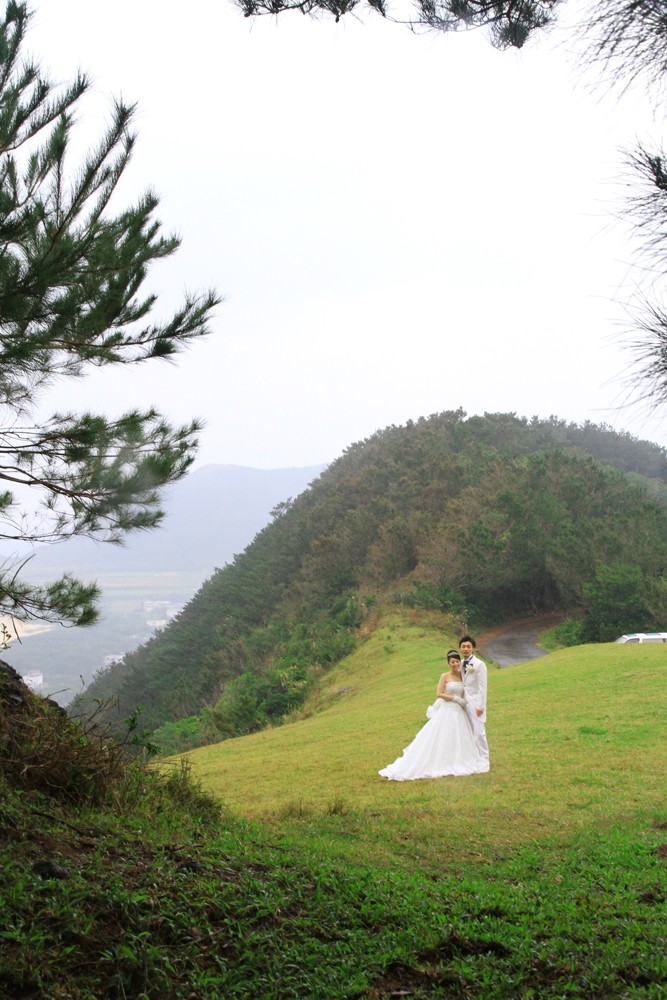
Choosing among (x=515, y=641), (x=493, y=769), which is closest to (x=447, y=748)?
(x=493, y=769)

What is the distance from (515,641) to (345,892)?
93.8 ft

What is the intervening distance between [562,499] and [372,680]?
19141 millimetres

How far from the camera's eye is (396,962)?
4.05 m

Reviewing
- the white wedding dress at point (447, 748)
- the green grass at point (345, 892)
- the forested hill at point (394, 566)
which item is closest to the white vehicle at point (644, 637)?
the forested hill at point (394, 566)

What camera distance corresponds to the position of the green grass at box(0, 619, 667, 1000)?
3.74m

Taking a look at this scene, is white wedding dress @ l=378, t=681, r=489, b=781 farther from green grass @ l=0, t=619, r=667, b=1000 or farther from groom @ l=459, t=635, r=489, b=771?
green grass @ l=0, t=619, r=667, b=1000

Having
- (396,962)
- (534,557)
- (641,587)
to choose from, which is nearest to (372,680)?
(641,587)

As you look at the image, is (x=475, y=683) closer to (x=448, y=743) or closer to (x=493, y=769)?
(x=448, y=743)

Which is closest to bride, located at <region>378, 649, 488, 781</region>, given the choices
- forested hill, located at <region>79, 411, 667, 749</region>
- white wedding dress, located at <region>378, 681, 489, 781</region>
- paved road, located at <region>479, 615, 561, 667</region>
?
white wedding dress, located at <region>378, 681, 489, 781</region>

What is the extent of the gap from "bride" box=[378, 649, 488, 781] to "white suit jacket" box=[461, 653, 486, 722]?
0.09 metres

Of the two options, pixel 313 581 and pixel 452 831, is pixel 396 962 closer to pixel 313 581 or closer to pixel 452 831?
pixel 452 831

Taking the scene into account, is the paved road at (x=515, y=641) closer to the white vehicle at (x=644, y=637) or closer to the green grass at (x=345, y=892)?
the white vehicle at (x=644, y=637)

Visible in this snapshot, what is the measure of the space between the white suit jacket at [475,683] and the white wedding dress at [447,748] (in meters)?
0.10

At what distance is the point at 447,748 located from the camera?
35.1 feet
